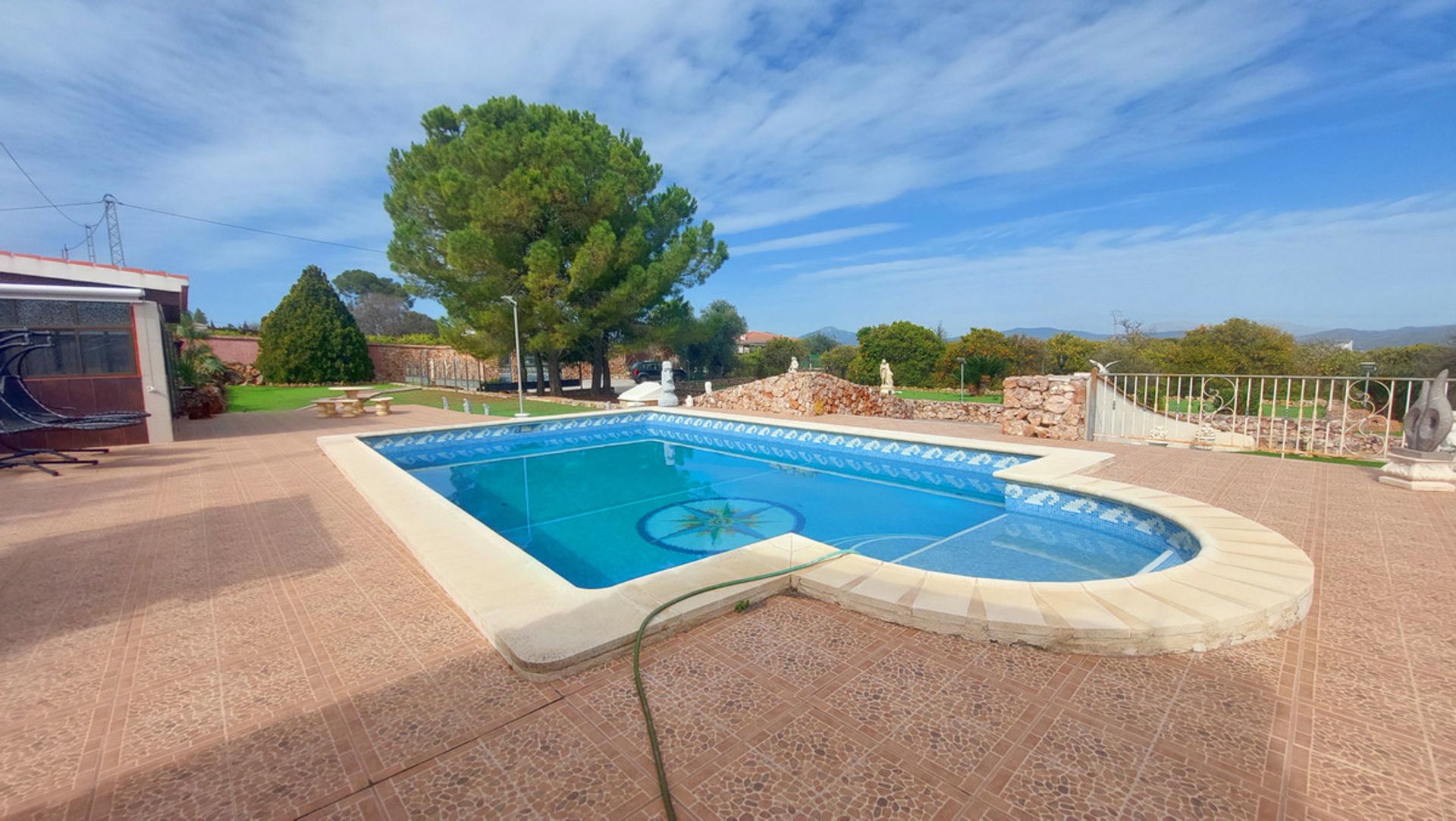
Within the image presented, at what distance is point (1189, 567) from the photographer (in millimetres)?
3307

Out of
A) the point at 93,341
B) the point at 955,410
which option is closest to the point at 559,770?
the point at 93,341

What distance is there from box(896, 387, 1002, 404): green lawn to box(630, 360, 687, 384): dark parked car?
35.1 feet

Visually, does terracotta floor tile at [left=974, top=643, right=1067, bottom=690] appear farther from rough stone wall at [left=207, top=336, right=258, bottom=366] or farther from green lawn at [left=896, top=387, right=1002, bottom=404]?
rough stone wall at [left=207, top=336, right=258, bottom=366]

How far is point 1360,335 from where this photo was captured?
72.4 meters

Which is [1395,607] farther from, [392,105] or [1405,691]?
[392,105]

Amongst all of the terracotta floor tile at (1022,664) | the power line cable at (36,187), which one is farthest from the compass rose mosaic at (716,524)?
the power line cable at (36,187)

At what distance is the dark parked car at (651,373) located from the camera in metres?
27.7

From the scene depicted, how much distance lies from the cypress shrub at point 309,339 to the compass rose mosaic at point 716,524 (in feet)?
79.5

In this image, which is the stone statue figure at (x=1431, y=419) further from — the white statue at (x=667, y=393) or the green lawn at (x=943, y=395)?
the green lawn at (x=943, y=395)

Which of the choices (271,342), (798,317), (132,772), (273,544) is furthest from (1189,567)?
(798,317)

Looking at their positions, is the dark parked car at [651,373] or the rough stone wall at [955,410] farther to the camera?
the dark parked car at [651,373]

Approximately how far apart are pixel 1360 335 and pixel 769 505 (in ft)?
349

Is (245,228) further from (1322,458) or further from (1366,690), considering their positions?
(1322,458)

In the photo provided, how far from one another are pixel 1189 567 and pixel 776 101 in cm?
1424
